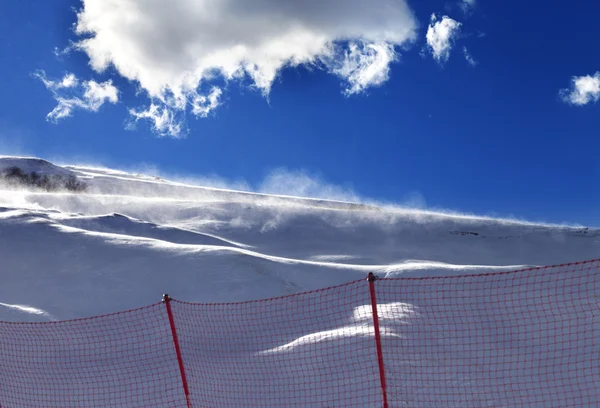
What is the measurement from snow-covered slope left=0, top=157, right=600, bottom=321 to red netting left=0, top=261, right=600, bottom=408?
1.80m

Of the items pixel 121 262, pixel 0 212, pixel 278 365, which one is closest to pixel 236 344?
pixel 278 365

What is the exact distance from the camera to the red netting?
10.6 meters

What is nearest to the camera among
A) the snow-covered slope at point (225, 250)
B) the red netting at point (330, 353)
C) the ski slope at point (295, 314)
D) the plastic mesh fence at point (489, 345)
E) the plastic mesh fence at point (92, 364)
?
the plastic mesh fence at point (489, 345)

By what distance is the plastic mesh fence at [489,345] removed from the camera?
10.3 metres

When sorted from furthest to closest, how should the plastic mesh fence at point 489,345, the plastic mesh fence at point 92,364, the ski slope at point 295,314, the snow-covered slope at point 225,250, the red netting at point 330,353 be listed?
the snow-covered slope at point 225,250 < the plastic mesh fence at point 92,364 < the ski slope at point 295,314 < the red netting at point 330,353 < the plastic mesh fence at point 489,345

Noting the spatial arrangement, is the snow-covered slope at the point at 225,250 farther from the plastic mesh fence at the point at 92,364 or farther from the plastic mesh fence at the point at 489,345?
the plastic mesh fence at the point at 489,345

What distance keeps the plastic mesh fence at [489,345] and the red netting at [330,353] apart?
29mm

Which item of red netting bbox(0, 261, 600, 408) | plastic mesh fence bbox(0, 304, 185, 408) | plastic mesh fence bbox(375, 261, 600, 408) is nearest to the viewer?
plastic mesh fence bbox(375, 261, 600, 408)

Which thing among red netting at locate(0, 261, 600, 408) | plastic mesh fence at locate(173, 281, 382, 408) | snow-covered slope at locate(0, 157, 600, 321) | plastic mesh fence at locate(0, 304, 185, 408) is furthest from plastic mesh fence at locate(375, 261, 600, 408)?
plastic mesh fence at locate(0, 304, 185, 408)

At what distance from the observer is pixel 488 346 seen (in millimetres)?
12531

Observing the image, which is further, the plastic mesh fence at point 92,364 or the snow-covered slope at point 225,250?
the snow-covered slope at point 225,250

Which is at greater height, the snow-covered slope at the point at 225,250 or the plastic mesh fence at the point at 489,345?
the snow-covered slope at the point at 225,250

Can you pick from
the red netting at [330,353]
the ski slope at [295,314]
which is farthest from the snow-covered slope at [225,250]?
the red netting at [330,353]

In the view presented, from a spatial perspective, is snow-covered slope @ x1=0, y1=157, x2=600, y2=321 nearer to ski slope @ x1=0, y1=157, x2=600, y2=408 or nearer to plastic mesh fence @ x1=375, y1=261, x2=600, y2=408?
ski slope @ x1=0, y1=157, x2=600, y2=408
